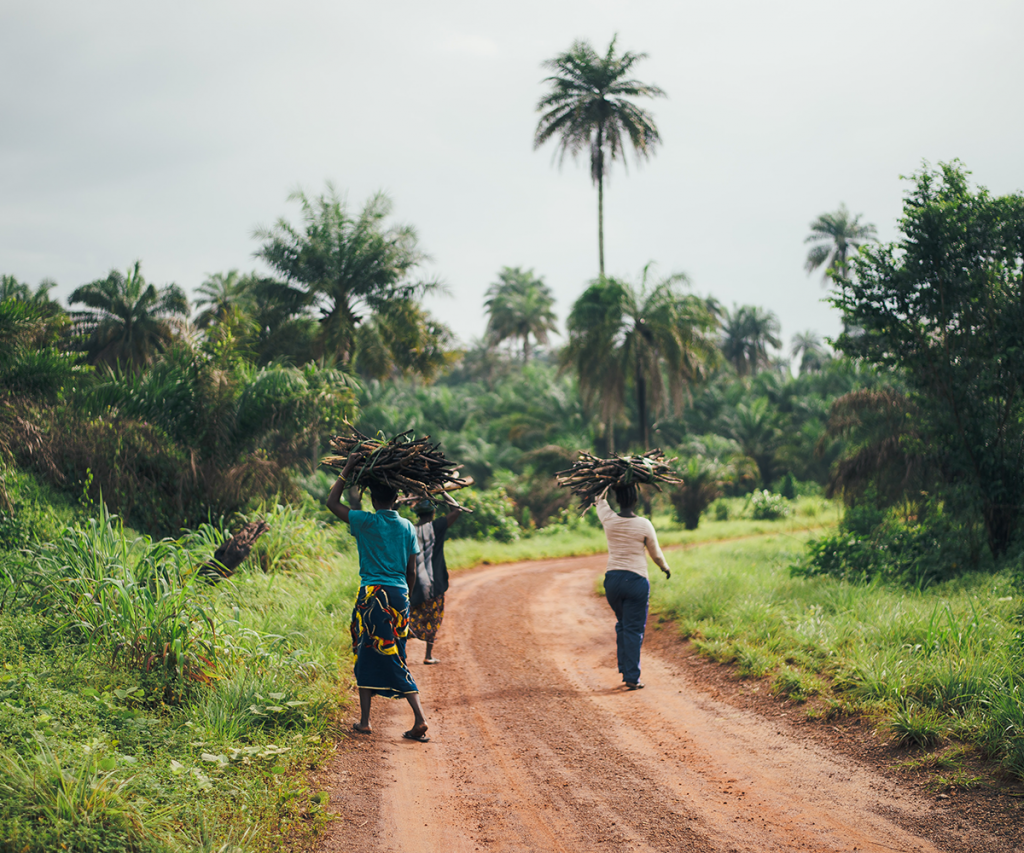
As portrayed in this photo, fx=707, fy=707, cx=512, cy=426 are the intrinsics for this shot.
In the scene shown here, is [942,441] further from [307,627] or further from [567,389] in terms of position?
[567,389]

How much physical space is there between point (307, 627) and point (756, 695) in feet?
13.5

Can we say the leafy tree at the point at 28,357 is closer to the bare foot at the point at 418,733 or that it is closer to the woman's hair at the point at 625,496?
the bare foot at the point at 418,733

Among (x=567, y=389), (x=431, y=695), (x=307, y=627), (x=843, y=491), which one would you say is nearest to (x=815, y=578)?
(x=843, y=491)

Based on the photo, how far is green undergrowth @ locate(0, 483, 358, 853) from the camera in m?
3.12

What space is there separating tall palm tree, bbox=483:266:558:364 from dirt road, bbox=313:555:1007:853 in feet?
122

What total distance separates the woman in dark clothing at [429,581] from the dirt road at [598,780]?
412 millimetres

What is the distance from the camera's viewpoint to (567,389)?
31625 millimetres

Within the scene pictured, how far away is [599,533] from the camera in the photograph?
2097cm

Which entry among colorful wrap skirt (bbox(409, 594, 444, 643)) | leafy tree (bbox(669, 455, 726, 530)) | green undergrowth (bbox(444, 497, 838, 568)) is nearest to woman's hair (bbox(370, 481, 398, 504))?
colorful wrap skirt (bbox(409, 594, 444, 643))

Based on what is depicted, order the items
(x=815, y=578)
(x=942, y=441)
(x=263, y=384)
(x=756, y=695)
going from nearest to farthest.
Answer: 1. (x=756, y=695)
2. (x=815, y=578)
3. (x=942, y=441)
4. (x=263, y=384)

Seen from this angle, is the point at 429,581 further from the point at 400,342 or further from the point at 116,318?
the point at 116,318

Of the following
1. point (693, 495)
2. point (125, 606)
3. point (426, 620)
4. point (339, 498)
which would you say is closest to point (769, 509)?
point (693, 495)

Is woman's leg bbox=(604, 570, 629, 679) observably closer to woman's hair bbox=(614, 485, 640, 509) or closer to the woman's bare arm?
woman's hair bbox=(614, 485, 640, 509)

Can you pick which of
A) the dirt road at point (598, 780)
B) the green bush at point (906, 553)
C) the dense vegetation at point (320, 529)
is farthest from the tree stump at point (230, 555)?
the green bush at point (906, 553)
